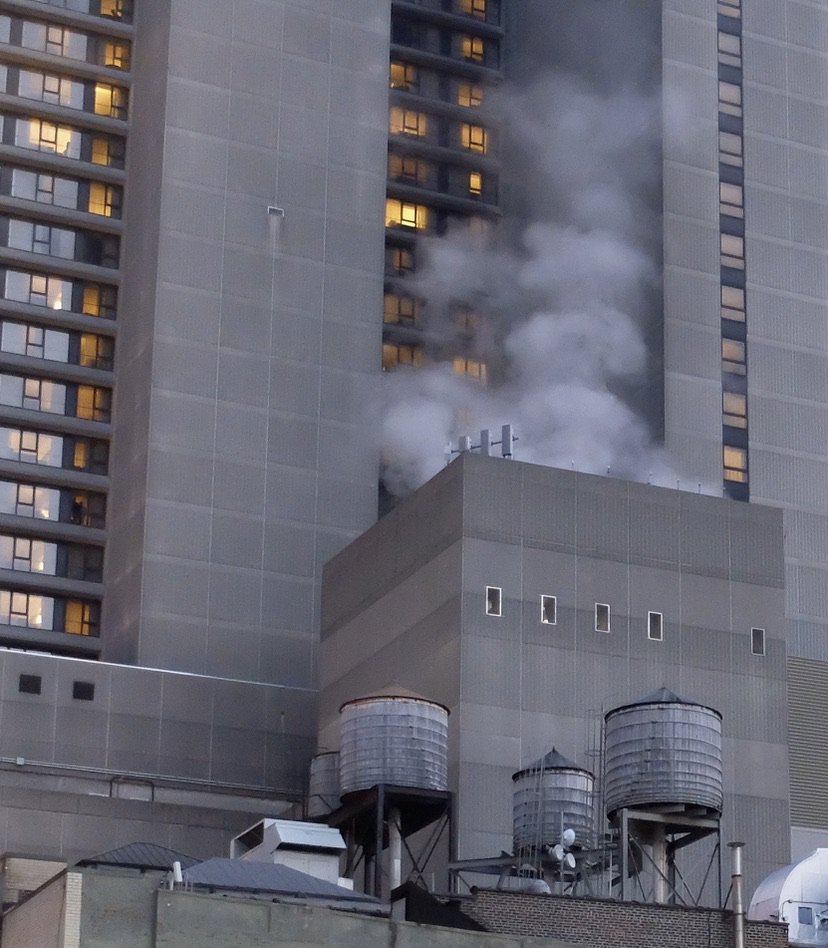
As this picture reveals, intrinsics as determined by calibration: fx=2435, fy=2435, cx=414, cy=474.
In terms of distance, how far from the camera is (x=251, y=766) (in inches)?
3917

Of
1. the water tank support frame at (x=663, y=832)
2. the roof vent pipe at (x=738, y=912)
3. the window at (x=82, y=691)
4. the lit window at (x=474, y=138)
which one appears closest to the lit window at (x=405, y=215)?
the lit window at (x=474, y=138)

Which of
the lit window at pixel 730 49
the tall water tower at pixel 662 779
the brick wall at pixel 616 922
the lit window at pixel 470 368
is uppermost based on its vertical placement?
the lit window at pixel 730 49

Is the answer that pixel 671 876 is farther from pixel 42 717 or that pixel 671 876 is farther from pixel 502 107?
pixel 502 107

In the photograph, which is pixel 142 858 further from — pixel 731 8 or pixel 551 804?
pixel 731 8

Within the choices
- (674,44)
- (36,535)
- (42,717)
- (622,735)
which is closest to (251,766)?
(42,717)

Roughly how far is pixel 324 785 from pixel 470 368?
36857mm

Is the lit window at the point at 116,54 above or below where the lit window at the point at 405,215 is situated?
above

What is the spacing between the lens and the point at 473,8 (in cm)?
13012

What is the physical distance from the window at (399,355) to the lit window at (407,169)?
32.1ft

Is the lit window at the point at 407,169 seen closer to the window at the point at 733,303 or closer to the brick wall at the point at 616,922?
the window at the point at 733,303

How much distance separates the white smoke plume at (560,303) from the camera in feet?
349

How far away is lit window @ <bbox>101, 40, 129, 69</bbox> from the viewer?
4631 inches

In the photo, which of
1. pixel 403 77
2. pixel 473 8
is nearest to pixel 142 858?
pixel 403 77

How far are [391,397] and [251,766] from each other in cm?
2131
